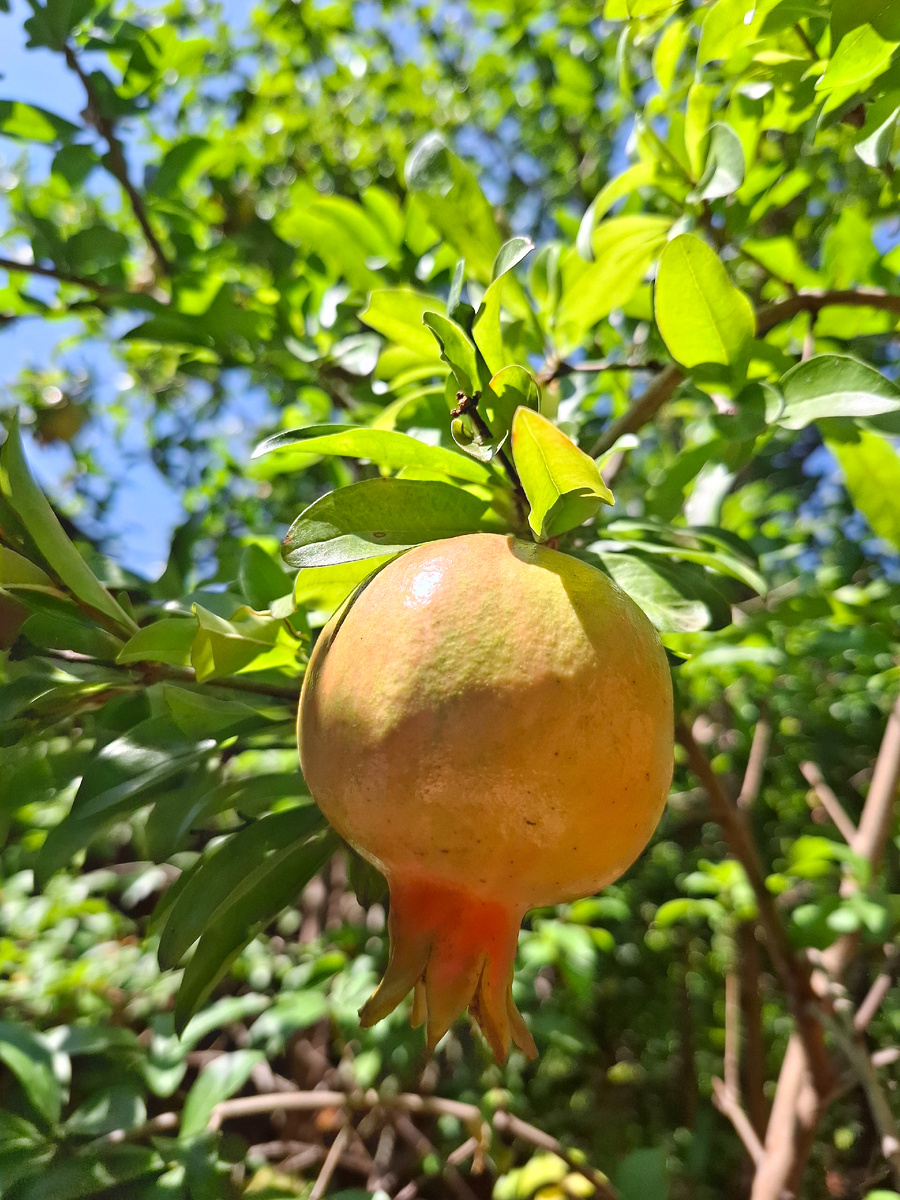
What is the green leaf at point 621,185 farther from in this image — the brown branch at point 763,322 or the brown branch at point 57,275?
Result: the brown branch at point 57,275

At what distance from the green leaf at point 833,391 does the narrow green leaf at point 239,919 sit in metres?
0.58

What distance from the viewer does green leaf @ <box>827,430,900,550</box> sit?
2.54 ft

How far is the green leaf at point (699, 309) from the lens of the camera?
63cm

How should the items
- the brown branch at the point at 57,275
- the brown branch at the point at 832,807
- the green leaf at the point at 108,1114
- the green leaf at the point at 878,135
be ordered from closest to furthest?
the green leaf at the point at 878,135 < the green leaf at the point at 108,1114 < the brown branch at the point at 57,275 < the brown branch at the point at 832,807

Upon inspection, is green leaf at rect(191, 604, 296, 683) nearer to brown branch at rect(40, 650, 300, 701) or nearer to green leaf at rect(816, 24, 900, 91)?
brown branch at rect(40, 650, 300, 701)

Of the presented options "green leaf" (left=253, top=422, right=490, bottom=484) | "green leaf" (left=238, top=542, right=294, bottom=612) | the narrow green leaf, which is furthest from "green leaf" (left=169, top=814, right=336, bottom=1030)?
"green leaf" (left=253, top=422, right=490, bottom=484)

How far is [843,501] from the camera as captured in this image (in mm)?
2414

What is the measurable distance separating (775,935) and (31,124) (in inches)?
65.6

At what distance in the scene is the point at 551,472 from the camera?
52 centimetres

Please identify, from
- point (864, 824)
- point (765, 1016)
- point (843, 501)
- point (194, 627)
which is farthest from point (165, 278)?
point (765, 1016)

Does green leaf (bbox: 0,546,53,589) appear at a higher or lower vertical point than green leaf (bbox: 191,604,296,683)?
higher

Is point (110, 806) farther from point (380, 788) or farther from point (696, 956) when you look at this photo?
point (696, 956)

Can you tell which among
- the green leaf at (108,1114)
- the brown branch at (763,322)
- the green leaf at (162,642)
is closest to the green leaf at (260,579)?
the green leaf at (162,642)

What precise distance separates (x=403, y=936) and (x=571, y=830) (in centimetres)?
15
